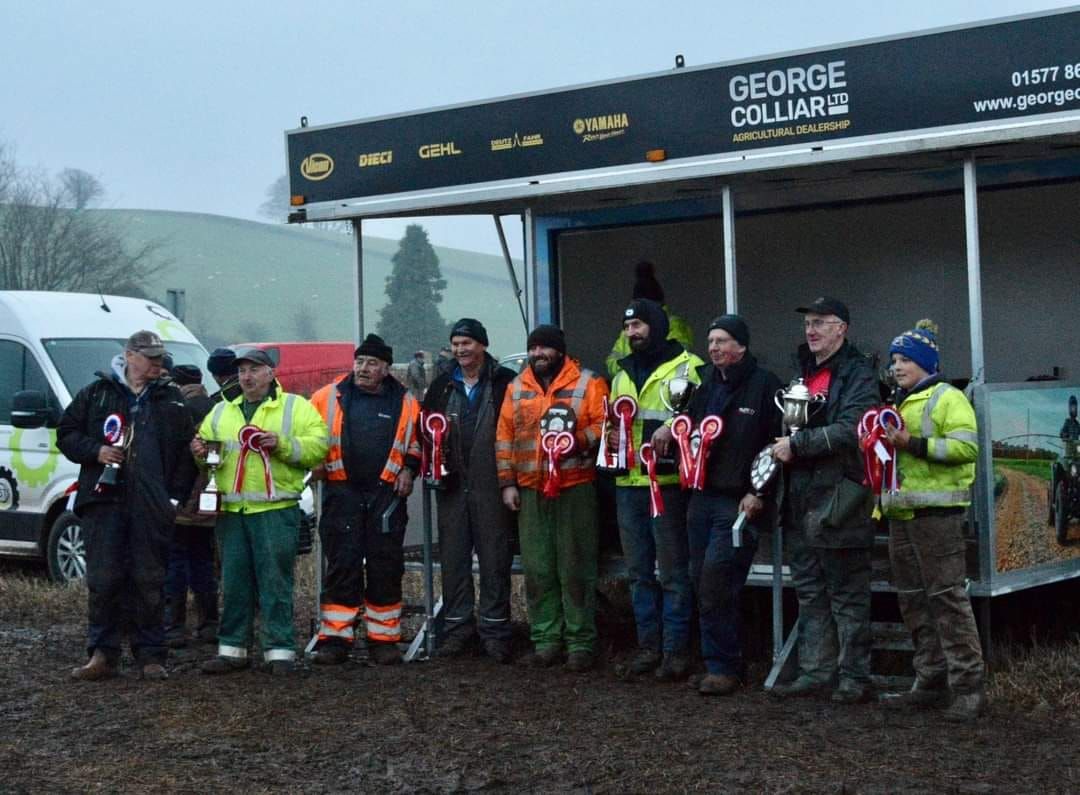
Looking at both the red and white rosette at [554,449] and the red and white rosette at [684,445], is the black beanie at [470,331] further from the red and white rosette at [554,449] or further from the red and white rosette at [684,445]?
the red and white rosette at [684,445]

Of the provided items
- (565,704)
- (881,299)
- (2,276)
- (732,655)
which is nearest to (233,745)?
(565,704)

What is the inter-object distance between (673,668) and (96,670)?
3143 millimetres

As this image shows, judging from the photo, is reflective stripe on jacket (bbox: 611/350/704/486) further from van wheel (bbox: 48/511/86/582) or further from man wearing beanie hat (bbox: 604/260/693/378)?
van wheel (bbox: 48/511/86/582)

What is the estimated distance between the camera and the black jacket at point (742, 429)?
7738mm

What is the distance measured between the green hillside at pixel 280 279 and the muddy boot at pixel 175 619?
46379 millimetres

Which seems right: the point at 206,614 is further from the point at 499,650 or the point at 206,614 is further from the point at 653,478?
the point at 653,478

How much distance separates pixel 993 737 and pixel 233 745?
328 cm

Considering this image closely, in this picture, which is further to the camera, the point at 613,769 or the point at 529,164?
the point at 529,164

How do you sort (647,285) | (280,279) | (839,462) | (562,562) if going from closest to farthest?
(839,462) < (562,562) < (647,285) < (280,279)

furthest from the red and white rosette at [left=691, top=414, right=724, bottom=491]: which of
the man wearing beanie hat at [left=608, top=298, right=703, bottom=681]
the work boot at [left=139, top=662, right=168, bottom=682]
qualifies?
the work boot at [left=139, top=662, right=168, bottom=682]

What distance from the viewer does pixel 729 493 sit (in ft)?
25.6

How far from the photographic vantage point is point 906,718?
23.4 feet

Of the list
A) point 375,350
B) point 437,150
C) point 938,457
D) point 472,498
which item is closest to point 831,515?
point 938,457

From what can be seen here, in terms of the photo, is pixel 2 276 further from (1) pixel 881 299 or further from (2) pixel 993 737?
(2) pixel 993 737
